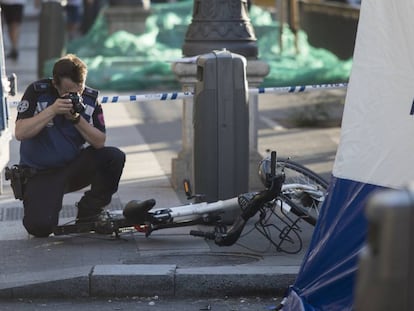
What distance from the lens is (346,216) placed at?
5625mm

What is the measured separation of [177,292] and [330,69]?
30.5 feet

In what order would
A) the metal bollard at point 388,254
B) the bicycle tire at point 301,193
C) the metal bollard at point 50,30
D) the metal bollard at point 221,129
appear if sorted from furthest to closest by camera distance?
the metal bollard at point 50,30 → the metal bollard at point 221,129 → the bicycle tire at point 301,193 → the metal bollard at point 388,254

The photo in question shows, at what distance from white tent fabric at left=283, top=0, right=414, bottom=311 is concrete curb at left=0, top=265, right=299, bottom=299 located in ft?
2.44

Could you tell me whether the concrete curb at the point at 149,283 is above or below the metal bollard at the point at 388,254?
below

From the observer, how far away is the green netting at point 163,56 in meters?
15.3

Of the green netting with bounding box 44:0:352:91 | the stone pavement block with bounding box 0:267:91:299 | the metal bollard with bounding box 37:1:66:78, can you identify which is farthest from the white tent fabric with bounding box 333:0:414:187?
the metal bollard with bounding box 37:1:66:78

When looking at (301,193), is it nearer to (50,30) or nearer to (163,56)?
(50,30)

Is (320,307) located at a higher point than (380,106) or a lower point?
lower

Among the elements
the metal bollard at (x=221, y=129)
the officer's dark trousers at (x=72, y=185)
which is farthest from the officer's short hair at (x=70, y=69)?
the metal bollard at (x=221, y=129)

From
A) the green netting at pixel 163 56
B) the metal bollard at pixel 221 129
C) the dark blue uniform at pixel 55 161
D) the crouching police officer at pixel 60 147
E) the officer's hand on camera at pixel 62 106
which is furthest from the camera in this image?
the green netting at pixel 163 56

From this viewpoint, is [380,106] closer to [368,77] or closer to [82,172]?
[368,77]

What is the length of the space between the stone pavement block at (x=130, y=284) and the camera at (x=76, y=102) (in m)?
1.20

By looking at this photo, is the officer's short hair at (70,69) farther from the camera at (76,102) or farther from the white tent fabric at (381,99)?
the white tent fabric at (381,99)

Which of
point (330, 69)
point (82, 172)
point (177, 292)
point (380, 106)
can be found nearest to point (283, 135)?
point (330, 69)
